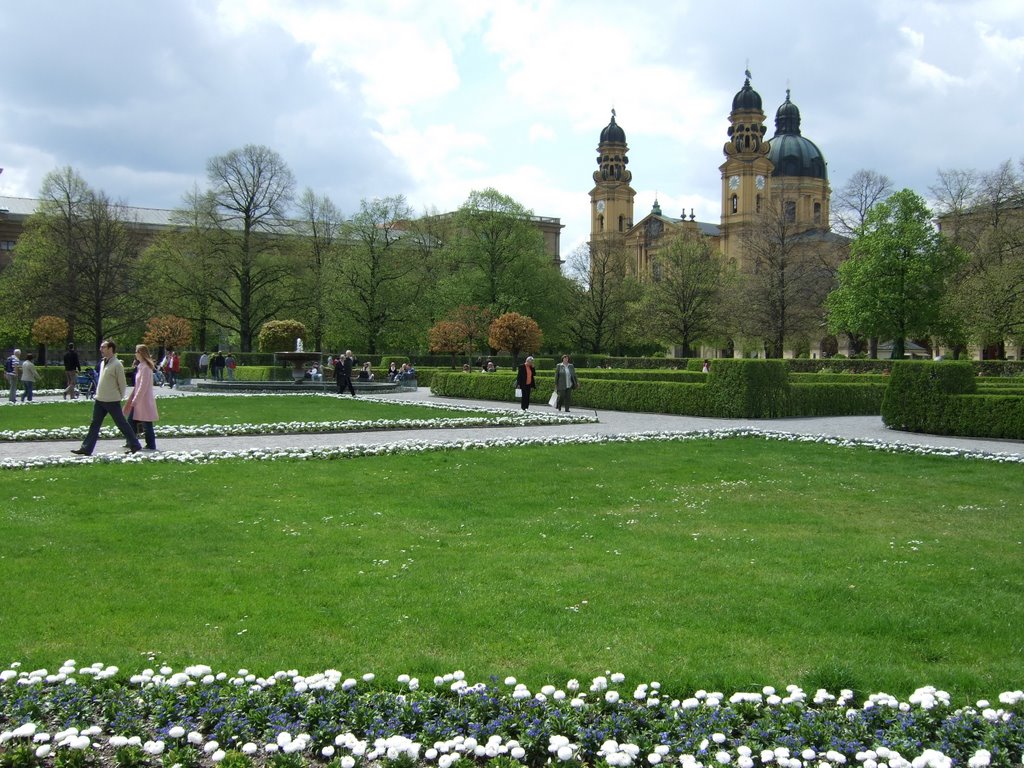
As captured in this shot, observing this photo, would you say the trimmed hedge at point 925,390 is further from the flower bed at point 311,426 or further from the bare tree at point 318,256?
the bare tree at point 318,256

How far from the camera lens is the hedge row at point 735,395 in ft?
69.7

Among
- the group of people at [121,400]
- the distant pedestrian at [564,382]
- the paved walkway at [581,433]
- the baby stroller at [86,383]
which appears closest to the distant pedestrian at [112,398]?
the group of people at [121,400]

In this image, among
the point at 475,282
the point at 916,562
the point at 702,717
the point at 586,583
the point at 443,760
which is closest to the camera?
the point at 443,760

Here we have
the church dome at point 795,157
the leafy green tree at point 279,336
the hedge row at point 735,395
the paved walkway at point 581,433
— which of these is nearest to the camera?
the paved walkway at point 581,433

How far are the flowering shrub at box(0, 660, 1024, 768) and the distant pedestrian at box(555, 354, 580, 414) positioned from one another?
17978 millimetres

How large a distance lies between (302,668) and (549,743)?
144 centimetres

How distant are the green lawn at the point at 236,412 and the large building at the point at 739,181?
60.8 meters

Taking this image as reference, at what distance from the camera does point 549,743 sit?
3.86 meters

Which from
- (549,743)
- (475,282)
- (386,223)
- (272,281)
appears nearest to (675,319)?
→ (475,282)

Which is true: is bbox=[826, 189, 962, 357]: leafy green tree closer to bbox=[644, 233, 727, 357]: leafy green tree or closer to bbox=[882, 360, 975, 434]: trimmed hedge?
bbox=[644, 233, 727, 357]: leafy green tree

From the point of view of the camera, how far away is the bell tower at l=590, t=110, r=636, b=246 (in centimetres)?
9638

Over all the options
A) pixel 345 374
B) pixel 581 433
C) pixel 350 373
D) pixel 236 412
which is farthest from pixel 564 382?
pixel 350 373

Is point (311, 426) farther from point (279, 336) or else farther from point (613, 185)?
point (613, 185)

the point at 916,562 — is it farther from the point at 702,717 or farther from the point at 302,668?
the point at 302,668
